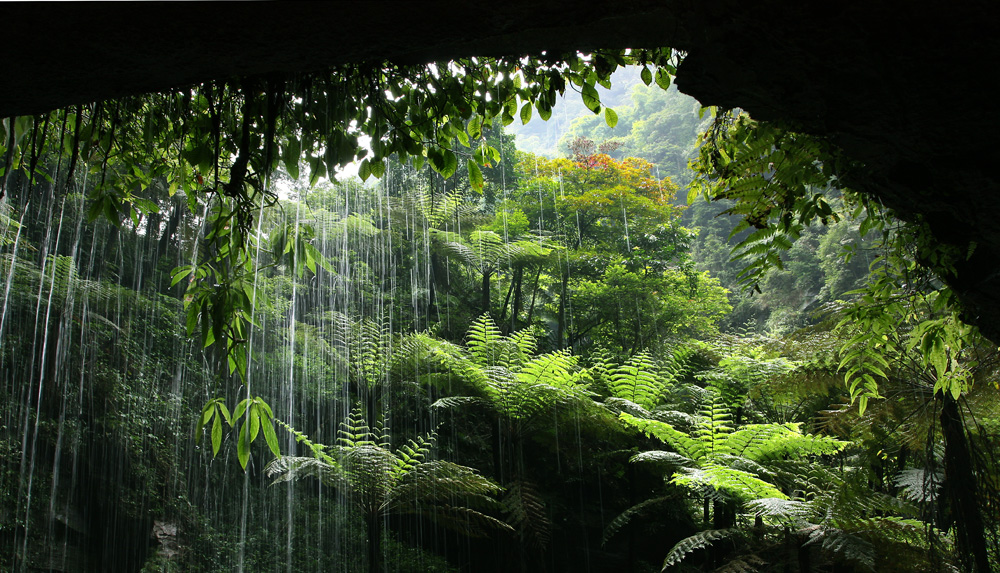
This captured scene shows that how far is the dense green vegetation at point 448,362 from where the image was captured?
1.40 metres

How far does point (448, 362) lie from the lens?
4.63 m

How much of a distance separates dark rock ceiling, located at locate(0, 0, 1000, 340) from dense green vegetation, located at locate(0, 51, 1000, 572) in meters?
0.32

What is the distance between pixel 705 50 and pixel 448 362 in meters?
4.10

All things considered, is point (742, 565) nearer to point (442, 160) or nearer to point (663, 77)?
point (663, 77)

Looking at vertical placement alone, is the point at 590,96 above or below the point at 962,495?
above

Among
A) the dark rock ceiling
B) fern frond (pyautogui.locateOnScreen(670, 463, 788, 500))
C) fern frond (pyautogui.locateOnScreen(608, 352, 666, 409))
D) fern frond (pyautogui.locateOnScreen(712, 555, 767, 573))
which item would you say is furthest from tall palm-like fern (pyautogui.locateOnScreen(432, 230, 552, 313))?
the dark rock ceiling

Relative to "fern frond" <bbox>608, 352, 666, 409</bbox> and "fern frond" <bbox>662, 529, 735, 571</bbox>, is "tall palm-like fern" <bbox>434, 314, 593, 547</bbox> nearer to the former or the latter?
"fern frond" <bbox>608, 352, 666, 409</bbox>

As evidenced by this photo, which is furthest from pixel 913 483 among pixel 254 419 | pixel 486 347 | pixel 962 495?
pixel 254 419

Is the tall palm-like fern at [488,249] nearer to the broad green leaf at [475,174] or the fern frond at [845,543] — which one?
the fern frond at [845,543]

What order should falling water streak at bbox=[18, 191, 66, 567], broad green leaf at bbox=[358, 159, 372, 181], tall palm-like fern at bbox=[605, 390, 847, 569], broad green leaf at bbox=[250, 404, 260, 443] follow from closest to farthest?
1. broad green leaf at bbox=[250, 404, 260, 443]
2. broad green leaf at bbox=[358, 159, 372, 181]
3. tall palm-like fern at bbox=[605, 390, 847, 569]
4. falling water streak at bbox=[18, 191, 66, 567]

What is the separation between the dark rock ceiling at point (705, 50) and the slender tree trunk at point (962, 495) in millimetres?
2400

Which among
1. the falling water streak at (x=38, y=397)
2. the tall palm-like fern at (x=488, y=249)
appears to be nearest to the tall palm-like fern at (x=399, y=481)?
the falling water streak at (x=38, y=397)

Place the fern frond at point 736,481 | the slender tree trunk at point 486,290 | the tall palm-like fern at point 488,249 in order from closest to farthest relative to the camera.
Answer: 1. the fern frond at point 736,481
2. the tall palm-like fern at point 488,249
3. the slender tree trunk at point 486,290

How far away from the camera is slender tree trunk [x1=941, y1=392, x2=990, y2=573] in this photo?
249 centimetres
